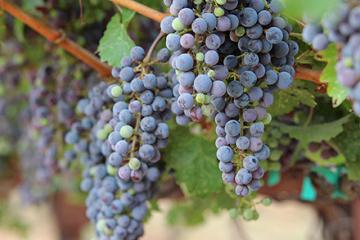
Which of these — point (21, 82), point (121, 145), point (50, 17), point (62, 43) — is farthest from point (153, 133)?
point (21, 82)

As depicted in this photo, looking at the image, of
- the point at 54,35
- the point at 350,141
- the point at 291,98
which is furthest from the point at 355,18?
the point at 54,35

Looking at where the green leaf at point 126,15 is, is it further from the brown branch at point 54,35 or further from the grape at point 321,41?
the grape at point 321,41

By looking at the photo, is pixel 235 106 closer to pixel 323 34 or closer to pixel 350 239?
pixel 323 34

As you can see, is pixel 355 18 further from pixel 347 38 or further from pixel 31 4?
pixel 31 4

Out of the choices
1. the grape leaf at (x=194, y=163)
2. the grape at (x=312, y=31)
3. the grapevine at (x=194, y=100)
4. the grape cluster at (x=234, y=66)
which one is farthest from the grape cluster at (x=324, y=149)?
the grape at (x=312, y=31)

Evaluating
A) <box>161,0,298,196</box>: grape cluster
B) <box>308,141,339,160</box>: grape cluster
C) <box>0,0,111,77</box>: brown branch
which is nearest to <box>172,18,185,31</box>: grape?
<box>161,0,298,196</box>: grape cluster
